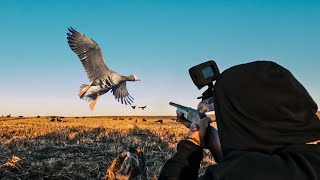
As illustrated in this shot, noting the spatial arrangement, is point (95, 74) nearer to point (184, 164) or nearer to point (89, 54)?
point (89, 54)

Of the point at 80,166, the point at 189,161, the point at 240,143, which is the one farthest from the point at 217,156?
the point at 80,166

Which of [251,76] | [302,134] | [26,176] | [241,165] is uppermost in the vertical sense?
[251,76]

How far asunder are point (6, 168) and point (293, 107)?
6.46 meters

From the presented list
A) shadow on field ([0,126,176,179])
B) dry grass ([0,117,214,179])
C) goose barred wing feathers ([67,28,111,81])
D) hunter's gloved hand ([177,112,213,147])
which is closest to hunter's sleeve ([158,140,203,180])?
hunter's gloved hand ([177,112,213,147])

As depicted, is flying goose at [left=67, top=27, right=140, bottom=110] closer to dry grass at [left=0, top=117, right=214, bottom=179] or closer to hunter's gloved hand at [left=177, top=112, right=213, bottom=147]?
dry grass at [left=0, top=117, right=214, bottom=179]

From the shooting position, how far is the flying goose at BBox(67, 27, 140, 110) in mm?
12492

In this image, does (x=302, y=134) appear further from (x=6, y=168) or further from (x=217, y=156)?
Answer: (x=6, y=168)

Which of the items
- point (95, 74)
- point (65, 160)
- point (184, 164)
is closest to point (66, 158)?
point (65, 160)

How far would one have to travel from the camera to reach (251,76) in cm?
181

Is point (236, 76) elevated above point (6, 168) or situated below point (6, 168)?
above

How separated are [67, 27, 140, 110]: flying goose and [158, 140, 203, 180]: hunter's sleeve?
9.69 meters

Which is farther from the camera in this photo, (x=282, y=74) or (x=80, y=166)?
(x=80, y=166)

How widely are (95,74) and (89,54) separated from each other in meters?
0.72

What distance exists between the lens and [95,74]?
13.4 meters
